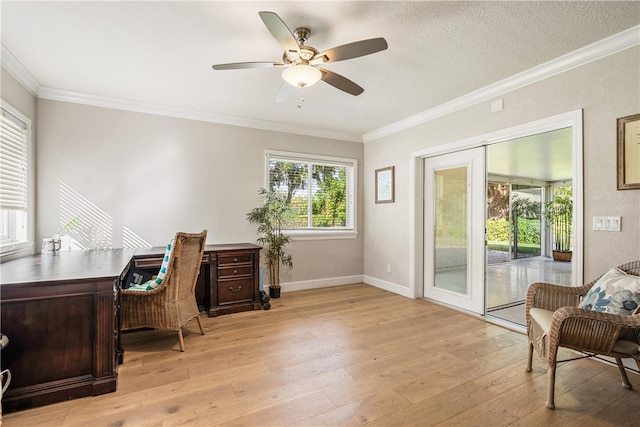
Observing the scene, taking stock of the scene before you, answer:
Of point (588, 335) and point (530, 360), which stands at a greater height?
point (588, 335)

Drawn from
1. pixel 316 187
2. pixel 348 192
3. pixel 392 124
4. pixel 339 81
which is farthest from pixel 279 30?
pixel 348 192

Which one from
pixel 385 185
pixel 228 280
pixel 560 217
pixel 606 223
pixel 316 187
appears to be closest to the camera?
pixel 606 223

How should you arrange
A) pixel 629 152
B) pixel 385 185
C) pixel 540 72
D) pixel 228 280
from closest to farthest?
pixel 629 152
pixel 540 72
pixel 228 280
pixel 385 185

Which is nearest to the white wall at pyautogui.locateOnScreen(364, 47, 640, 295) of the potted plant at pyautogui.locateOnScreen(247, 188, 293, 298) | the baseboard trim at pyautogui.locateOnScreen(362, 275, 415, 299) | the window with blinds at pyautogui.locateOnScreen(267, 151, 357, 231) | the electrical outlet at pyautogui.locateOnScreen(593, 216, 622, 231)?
the electrical outlet at pyautogui.locateOnScreen(593, 216, 622, 231)

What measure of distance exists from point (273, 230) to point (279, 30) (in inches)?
117

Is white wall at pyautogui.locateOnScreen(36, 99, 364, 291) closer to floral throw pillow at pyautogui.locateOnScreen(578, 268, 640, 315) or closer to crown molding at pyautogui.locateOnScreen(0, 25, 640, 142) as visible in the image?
crown molding at pyautogui.locateOnScreen(0, 25, 640, 142)

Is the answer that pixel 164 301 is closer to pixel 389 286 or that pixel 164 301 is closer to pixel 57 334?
pixel 57 334

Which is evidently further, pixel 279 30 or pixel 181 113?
pixel 181 113

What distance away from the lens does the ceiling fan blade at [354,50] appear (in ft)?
6.17

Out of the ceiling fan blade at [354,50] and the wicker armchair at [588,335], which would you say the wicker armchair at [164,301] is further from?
the wicker armchair at [588,335]

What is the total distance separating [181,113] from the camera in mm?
4020

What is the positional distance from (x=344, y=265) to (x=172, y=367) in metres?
3.22

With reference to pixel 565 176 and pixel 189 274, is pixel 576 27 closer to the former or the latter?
pixel 189 274

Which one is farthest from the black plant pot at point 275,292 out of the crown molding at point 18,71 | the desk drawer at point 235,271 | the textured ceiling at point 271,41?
the crown molding at point 18,71
